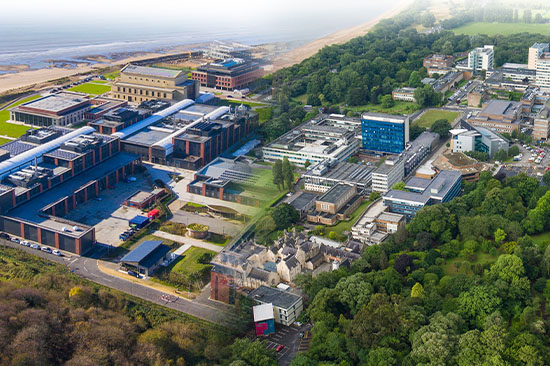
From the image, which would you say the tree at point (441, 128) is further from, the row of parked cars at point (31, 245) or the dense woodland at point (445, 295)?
the row of parked cars at point (31, 245)

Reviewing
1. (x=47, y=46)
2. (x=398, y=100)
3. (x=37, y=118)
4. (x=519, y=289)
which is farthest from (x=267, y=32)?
(x=47, y=46)

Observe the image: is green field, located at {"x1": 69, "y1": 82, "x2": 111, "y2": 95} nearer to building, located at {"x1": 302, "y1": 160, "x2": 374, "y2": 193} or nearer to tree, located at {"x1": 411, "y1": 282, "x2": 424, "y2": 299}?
building, located at {"x1": 302, "y1": 160, "x2": 374, "y2": 193}

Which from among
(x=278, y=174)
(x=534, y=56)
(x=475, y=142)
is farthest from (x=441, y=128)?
(x=534, y=56)

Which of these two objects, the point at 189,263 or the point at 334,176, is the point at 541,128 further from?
the point at 189,263

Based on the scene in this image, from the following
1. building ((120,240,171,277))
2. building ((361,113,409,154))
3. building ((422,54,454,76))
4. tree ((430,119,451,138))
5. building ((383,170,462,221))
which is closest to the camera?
building ((120,240,171,277))

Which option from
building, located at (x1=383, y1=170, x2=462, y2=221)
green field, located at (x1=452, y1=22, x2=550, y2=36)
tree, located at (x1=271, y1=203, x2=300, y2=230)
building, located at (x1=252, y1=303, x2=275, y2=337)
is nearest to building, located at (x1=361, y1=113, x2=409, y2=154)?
building, located at (x1=383, y1=170, x2=462, y2=221)
